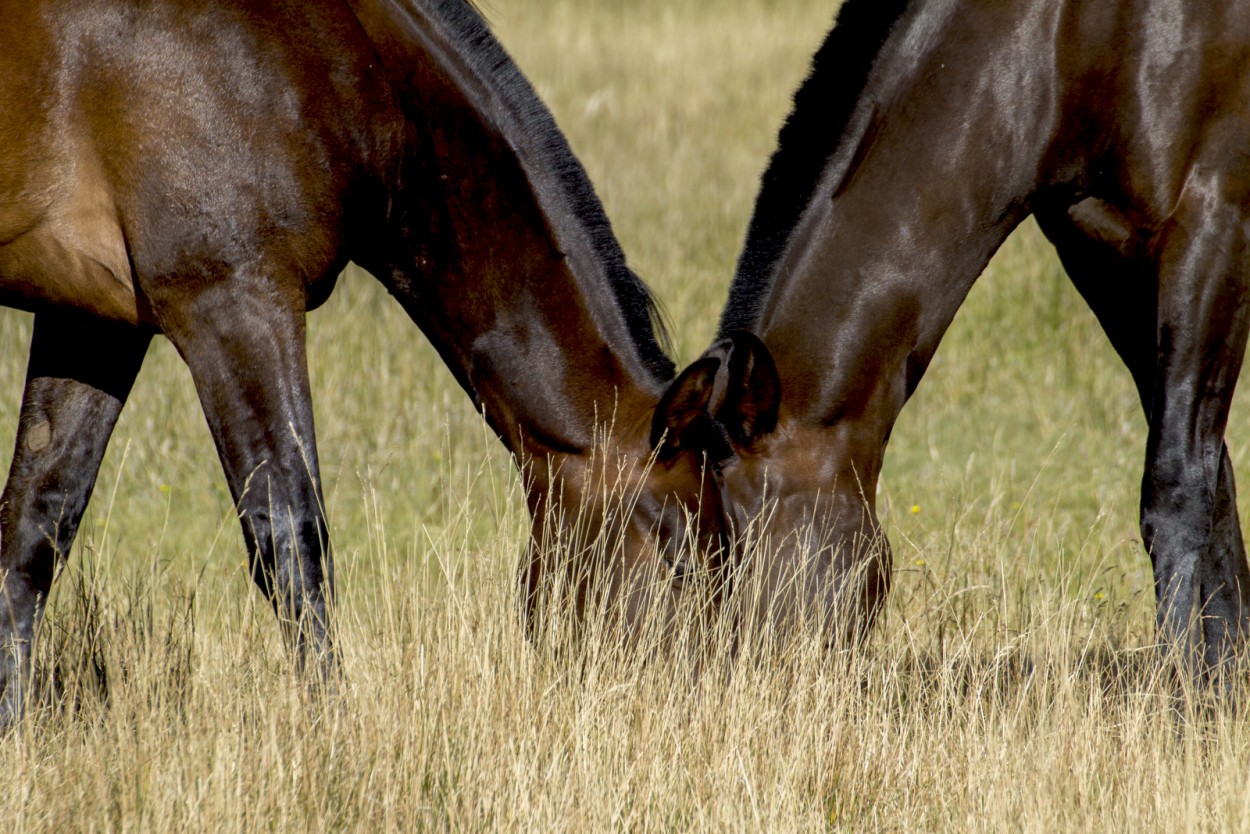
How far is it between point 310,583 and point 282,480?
28 centimetres

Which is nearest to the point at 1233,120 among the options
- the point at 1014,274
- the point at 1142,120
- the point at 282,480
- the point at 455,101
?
the point at 1142,120

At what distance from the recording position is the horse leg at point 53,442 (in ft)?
13.2

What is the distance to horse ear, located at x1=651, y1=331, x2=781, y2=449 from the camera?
3.68 meters

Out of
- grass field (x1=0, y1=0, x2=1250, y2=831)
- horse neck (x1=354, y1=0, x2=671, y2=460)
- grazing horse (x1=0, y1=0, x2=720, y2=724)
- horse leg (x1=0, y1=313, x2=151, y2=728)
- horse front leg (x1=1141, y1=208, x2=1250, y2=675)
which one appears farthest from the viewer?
horse leg (x1=0, y1=313, x2=151, y2=728)

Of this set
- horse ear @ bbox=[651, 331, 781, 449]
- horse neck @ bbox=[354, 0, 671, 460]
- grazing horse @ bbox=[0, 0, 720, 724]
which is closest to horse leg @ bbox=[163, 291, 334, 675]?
grazing horse @ bbox=[0, 0, 720, 724]

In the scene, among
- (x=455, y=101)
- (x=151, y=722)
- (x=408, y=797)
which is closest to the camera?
(x=408, y=797)

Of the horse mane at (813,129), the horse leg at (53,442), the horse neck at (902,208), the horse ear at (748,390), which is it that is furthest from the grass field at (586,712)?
the horse mane at (813,129)

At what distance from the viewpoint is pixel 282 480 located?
3588mm

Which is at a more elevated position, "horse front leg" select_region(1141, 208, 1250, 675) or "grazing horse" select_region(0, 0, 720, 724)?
"grazing horse" select_region(0, 0, 720, 724)

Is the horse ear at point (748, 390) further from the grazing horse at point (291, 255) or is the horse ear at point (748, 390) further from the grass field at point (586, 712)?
the grass field at point (586, 712)

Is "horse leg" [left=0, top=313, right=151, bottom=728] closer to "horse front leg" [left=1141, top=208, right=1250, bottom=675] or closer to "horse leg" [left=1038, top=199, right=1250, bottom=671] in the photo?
"horse leg" [left=1038, top=199, right=1250, bottom=671]

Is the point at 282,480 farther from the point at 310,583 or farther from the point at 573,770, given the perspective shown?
the point at 573,770

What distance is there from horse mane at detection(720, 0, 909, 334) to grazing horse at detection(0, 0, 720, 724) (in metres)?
0.34

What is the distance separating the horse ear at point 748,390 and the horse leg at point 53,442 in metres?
1.66
